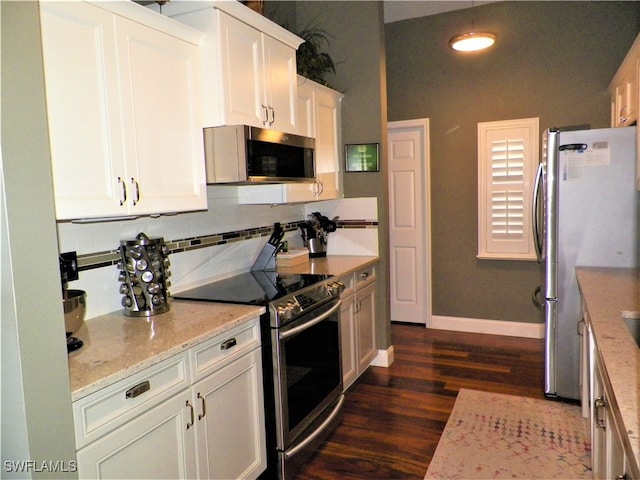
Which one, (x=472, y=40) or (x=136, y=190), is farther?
(x=472, y=40)

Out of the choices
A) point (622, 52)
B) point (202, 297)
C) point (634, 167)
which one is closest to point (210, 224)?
point (202, 297)

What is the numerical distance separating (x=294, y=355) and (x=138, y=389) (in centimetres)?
94

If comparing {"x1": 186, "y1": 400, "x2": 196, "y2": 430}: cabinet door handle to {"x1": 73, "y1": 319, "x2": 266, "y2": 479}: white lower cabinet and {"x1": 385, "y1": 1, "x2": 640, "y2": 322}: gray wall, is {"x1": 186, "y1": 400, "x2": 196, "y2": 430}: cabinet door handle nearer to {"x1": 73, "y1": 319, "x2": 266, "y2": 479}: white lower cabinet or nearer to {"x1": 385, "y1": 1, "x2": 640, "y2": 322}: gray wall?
{"x1": 73, "y1": 319, "x2": 266, "y2": 479}: white lower cabinet

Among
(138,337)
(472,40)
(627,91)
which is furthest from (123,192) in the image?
(627,91)

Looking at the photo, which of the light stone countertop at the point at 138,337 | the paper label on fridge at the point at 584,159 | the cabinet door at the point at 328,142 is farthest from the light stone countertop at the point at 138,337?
the paper label on fridge at the point at 584,159

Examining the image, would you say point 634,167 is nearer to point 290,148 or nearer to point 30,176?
point 290,148

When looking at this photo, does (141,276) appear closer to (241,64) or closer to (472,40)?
(241,64)

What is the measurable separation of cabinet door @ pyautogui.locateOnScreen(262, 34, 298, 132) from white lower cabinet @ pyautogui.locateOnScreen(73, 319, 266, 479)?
1286 millimetres

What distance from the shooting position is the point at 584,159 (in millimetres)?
2893

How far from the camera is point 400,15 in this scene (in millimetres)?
4539

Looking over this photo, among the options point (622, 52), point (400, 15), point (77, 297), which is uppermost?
point (400, 15)

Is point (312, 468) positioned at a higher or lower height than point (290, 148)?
lower

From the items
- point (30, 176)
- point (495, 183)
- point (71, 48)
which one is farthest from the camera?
point (495, 183)

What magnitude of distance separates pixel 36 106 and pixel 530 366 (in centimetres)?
377
